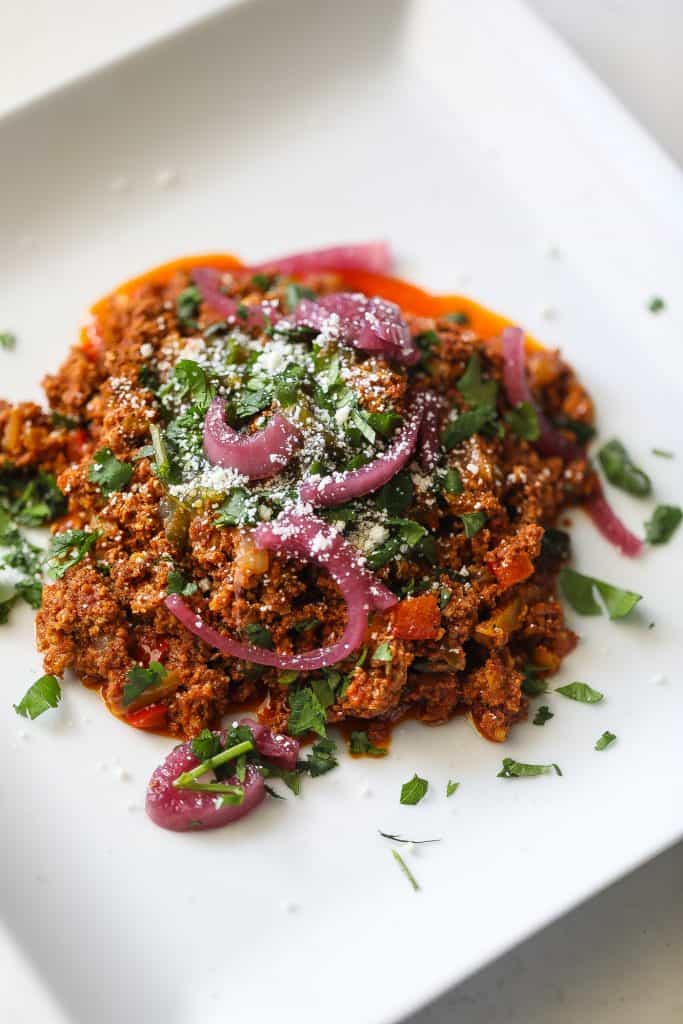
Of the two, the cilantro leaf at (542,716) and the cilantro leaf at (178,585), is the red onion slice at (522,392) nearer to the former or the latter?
the cilantro leaf at (542,716)

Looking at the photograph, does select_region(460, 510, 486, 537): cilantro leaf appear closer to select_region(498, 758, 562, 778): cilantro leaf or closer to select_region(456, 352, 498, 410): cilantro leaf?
select_region(456, 352, 498, 410): cilantro leaf

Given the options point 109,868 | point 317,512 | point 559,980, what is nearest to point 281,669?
point 317,512

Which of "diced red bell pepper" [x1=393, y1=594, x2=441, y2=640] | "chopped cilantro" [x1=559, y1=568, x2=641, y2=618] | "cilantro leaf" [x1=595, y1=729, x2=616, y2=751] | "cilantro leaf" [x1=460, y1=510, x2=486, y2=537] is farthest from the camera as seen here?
"chopped cilantro" [x1=559, y1=568, x2=641, y2=618]

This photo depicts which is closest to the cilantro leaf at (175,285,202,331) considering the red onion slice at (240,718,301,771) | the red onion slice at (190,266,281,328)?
the red onion slice at (190,266,281,328)

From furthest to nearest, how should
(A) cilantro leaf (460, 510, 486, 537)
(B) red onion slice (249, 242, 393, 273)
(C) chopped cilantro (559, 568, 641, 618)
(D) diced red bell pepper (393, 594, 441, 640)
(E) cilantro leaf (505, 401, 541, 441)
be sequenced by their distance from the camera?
(B) red onion slice (249, 242, 393, 273)
(E) cilantro leaf (505, 401, 541, 441)
(C) chopped cilantro (559, 568, 641, 618)
(A) cilantro leaf (460, 510, 486, 537)
(D) diced red bell pepper (393, 594, 441, 640)

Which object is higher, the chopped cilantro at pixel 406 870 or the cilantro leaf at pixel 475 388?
the cilantro leaf at pixel 475 388

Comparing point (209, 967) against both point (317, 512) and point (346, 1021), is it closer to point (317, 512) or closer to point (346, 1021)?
point (346, 1021)

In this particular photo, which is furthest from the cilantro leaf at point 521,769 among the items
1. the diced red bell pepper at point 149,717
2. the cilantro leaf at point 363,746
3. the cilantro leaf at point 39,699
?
the cilantro leaf at point 39,699
